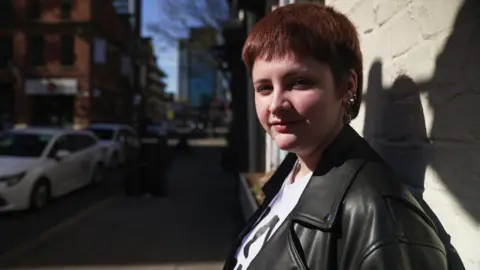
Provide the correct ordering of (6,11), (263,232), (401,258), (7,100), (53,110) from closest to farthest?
1. (401,258)
2. (263,232)
3. (6,11)
4. (7,100)
5. (53,110)

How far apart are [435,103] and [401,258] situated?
73cm

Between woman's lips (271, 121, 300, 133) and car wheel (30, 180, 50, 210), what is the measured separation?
883 centimetres

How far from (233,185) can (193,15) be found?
50.7 ft

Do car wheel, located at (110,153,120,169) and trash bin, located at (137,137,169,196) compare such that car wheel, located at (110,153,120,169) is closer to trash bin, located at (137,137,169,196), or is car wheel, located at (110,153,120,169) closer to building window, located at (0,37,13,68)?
trash bin, located at (137,137,169,196)

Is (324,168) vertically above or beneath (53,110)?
beneath

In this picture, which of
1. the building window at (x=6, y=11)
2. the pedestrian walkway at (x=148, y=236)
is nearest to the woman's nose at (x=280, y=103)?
the pedestrian walkway at (x=148, y=236)

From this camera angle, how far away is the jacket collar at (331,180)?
46.9 inches

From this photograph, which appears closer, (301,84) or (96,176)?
(301,84)

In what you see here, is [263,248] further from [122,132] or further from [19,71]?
[19,71]

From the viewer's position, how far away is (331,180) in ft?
4.15

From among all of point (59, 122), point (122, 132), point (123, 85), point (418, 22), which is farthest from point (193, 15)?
point (418, 22)

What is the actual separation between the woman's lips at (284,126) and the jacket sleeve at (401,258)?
43cm

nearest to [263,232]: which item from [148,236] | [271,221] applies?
[271,221]

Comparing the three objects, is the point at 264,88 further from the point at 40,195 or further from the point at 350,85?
the point at 40,195
